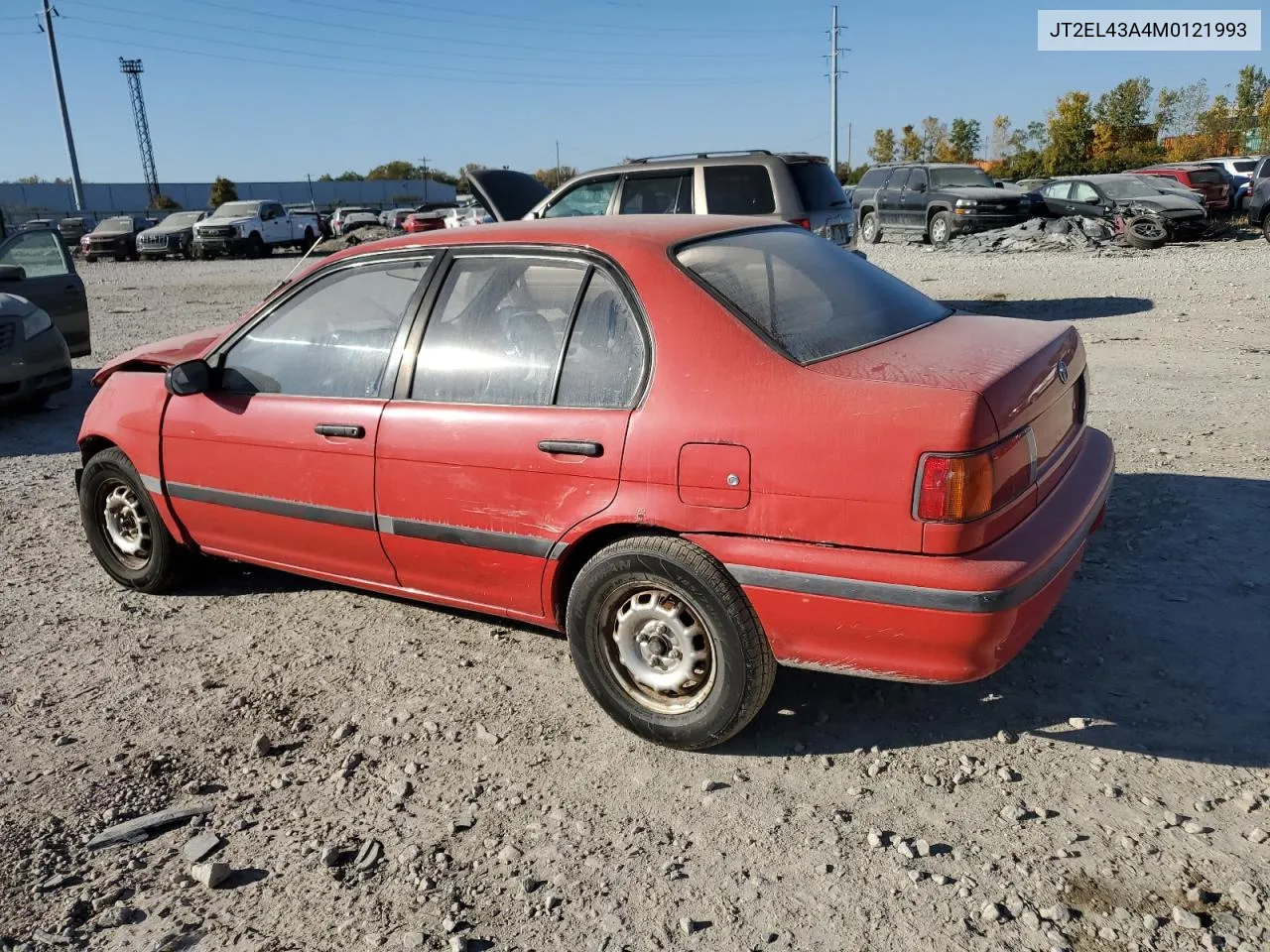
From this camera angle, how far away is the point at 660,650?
3213 mm

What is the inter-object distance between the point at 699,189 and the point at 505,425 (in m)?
7.23

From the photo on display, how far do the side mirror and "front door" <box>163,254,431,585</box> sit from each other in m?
0.06

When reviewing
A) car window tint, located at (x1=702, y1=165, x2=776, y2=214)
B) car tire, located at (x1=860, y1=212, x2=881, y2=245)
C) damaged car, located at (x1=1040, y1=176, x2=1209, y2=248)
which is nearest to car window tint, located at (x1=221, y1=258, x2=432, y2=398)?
car window tint, located at (x1=702, y1=165, x2=776, y2=214)

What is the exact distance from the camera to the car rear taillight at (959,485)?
105 inches

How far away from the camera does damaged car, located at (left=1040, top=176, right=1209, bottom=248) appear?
62.6 ft

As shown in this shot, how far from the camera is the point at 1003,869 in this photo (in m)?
2.58

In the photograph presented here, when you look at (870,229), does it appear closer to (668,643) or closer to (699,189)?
(699,189)

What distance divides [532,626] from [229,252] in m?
30.8

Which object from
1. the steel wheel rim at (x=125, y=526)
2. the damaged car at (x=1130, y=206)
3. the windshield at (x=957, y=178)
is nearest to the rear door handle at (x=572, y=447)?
the steel wheel rim at (x=125, y=526)

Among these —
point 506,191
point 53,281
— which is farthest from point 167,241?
point 506,191

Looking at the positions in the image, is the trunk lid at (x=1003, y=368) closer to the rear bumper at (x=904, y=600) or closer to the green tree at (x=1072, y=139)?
the rear bumper at (x=904, y=600)

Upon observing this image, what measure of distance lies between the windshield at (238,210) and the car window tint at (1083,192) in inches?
946

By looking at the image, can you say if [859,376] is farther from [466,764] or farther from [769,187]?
[769,187]

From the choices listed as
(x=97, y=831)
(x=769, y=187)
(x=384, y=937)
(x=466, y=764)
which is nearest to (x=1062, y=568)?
(x=466, y=764)
